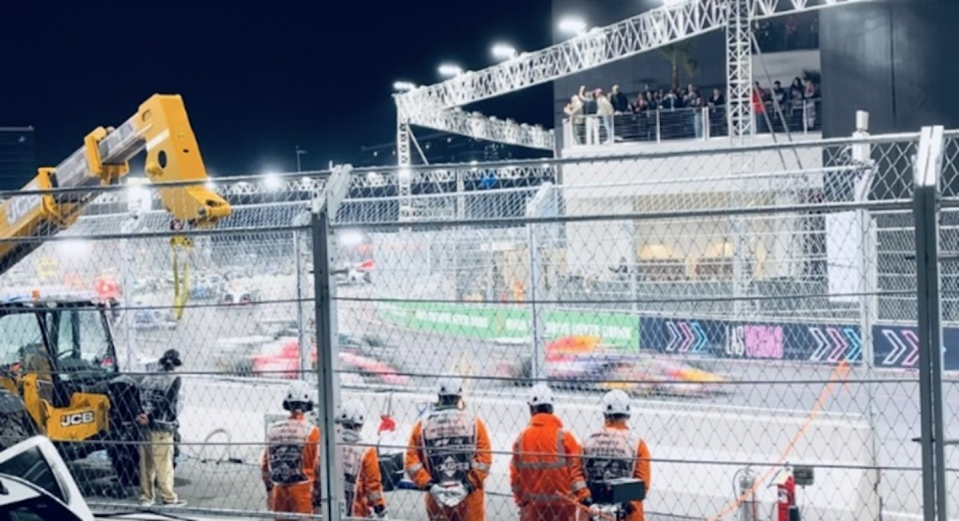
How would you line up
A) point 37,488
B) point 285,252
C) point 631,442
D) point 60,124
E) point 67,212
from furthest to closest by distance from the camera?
point 60,124, point 285,252, point 67,212, point 631,442, point 37,488

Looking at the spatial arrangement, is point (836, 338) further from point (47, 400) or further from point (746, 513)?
point (47, 400)

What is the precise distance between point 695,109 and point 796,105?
8.07 feet

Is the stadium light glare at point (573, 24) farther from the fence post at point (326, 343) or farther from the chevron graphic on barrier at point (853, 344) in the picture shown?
the fence post at point (326, 343)

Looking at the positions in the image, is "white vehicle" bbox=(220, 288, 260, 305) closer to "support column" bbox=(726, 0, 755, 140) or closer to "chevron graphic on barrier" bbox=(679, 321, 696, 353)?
"chevron graphic on barrier" bbox=(679, 321, 696, 353)

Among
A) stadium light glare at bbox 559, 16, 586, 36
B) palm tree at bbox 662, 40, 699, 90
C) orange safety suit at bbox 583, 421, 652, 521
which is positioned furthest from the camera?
stadium light glare at bbox 559, 16, 586, 36

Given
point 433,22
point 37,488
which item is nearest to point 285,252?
point 37,488

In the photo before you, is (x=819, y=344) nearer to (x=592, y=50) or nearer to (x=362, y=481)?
(x=362, y=481)

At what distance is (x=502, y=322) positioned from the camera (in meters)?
10.4

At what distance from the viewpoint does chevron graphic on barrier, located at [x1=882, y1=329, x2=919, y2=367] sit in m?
10.5

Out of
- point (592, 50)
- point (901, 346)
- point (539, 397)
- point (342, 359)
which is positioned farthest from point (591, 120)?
point (539, 397)

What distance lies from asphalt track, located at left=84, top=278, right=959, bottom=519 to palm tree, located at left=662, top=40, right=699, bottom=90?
769 inches

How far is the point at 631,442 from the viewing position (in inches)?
280

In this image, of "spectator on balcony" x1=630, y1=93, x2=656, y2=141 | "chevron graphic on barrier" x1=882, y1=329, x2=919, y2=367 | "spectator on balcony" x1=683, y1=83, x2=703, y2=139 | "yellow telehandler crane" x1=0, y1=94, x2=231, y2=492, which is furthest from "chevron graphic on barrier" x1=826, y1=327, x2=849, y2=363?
"spectator on balcony" x1=630, y1=93, x2=656, y2=141

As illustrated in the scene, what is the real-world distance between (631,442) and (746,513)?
0.94m
